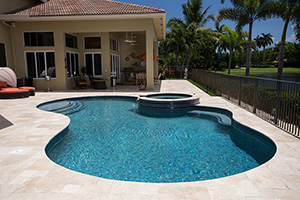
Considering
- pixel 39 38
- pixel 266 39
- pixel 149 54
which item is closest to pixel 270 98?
pixel 149 54

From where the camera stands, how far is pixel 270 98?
6645 mm

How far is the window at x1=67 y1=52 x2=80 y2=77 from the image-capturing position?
14.7 metres

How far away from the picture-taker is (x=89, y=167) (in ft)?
14.6

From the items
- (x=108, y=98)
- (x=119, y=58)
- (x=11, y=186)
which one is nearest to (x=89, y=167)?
(x=11, y=186)

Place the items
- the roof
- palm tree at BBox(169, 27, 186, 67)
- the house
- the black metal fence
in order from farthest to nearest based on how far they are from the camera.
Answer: palm tree at BBox(169, 27, 186, 67) < the house < the roof < the black metal fence

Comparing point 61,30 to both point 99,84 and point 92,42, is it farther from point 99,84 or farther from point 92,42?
point 99,84

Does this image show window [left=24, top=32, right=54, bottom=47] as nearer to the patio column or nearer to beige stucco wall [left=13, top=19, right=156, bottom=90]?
beige stucco wall [left=13, top=19, right=156, bottom=90]

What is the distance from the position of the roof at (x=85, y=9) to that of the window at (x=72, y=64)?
2.59 m

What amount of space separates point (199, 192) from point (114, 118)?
5708mm

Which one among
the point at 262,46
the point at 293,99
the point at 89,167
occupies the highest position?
the point at 262,46

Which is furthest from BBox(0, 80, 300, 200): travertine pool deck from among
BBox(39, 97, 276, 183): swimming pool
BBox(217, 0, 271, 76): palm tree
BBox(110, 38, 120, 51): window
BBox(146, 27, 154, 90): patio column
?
BBox(217, 0, 271, 76): palm tree

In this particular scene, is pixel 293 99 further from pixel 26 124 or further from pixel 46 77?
pixel 46 77

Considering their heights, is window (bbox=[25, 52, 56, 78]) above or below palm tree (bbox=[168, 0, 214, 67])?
below

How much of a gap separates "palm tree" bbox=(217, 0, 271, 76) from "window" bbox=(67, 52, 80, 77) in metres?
14.0
